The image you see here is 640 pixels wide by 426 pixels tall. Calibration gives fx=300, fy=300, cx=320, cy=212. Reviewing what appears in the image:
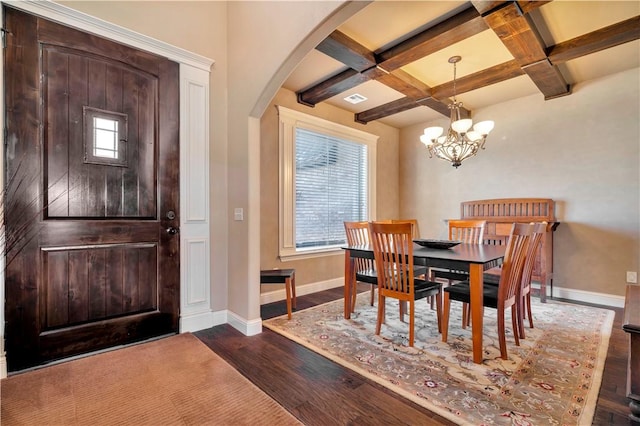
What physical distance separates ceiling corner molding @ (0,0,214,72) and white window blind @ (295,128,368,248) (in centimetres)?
162

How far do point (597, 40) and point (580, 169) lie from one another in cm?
172

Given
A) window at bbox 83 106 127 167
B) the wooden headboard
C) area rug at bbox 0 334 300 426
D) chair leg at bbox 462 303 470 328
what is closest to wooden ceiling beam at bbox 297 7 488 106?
window at bbox 83 106 127 167

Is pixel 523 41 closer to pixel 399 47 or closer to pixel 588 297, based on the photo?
pixel 399 47

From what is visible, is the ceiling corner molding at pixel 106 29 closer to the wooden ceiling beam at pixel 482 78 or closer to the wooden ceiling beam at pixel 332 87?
the wooden ceiling beam at pixel 332 87

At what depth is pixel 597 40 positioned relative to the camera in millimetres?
2641

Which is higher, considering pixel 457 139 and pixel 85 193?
pixel 457 139

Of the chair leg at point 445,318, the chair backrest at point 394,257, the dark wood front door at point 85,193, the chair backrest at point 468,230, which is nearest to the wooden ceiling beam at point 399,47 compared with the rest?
the dark wood front door at point 85,193

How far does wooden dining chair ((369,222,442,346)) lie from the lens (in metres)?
2.40

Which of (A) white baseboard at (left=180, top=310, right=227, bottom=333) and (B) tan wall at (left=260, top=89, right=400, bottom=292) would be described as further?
(B) tan wall at (left=260, top=89, right=400, bottom=292)

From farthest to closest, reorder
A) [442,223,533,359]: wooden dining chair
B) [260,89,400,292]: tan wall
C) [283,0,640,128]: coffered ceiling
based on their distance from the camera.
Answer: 1. [260,89,400,292]: tan wall
2. [283,0,640,128]: coffered ceiling
3. [442,223,533,359]: wooden dining chair

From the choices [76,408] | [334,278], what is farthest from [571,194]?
[76,408]

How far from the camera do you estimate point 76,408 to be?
165 centimetres

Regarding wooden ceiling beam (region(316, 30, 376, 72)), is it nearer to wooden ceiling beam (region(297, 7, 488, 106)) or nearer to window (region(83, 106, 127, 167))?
wooden ceiling beam (region(297, 7, 488, 106))

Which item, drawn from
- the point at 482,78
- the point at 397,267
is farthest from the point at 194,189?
the point at 482,78
